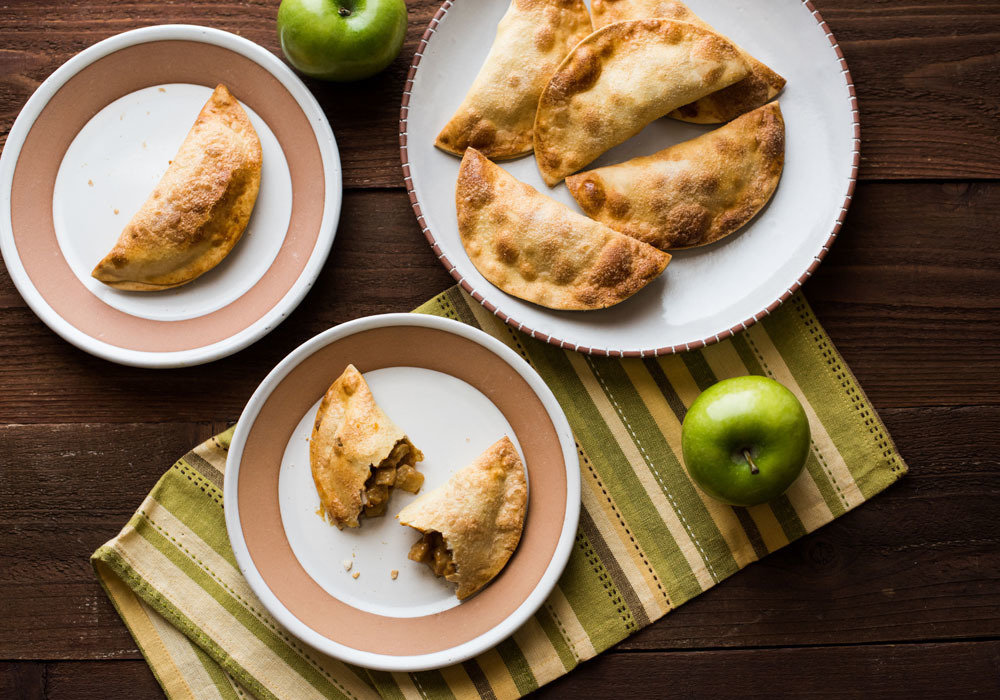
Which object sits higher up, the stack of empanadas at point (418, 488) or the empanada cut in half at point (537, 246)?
the empanada cut in half at point (537, 246)

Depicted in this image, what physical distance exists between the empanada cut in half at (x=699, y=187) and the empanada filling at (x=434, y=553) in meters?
0.88

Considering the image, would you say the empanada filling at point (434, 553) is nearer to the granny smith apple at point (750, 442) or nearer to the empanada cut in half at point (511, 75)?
the granny smith apple at point (750, 442)

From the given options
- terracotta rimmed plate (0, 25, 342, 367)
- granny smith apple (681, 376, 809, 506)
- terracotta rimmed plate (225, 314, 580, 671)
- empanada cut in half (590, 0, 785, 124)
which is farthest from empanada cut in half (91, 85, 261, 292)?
granny smith apple (681, 376, 809, 506)

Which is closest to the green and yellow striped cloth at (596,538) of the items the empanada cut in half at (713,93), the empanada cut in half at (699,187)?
the empanada cut in half at (699,187)

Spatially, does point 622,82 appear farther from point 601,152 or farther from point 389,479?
point 389,479

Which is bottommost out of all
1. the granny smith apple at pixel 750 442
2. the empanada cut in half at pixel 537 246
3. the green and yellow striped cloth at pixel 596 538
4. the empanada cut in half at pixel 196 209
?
the green and yellow striped cloth at pixel 596 538

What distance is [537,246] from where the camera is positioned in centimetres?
177

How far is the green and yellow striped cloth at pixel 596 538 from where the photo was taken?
1.81m

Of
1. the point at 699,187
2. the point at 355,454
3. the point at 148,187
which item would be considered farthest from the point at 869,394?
the point at 148,187

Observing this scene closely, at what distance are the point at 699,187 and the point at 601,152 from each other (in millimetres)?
256

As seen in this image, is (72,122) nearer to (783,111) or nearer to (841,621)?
(783,111)

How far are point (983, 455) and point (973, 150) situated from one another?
2.56ft

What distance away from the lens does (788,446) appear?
163 centimetres

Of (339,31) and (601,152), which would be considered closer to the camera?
(339,31)
